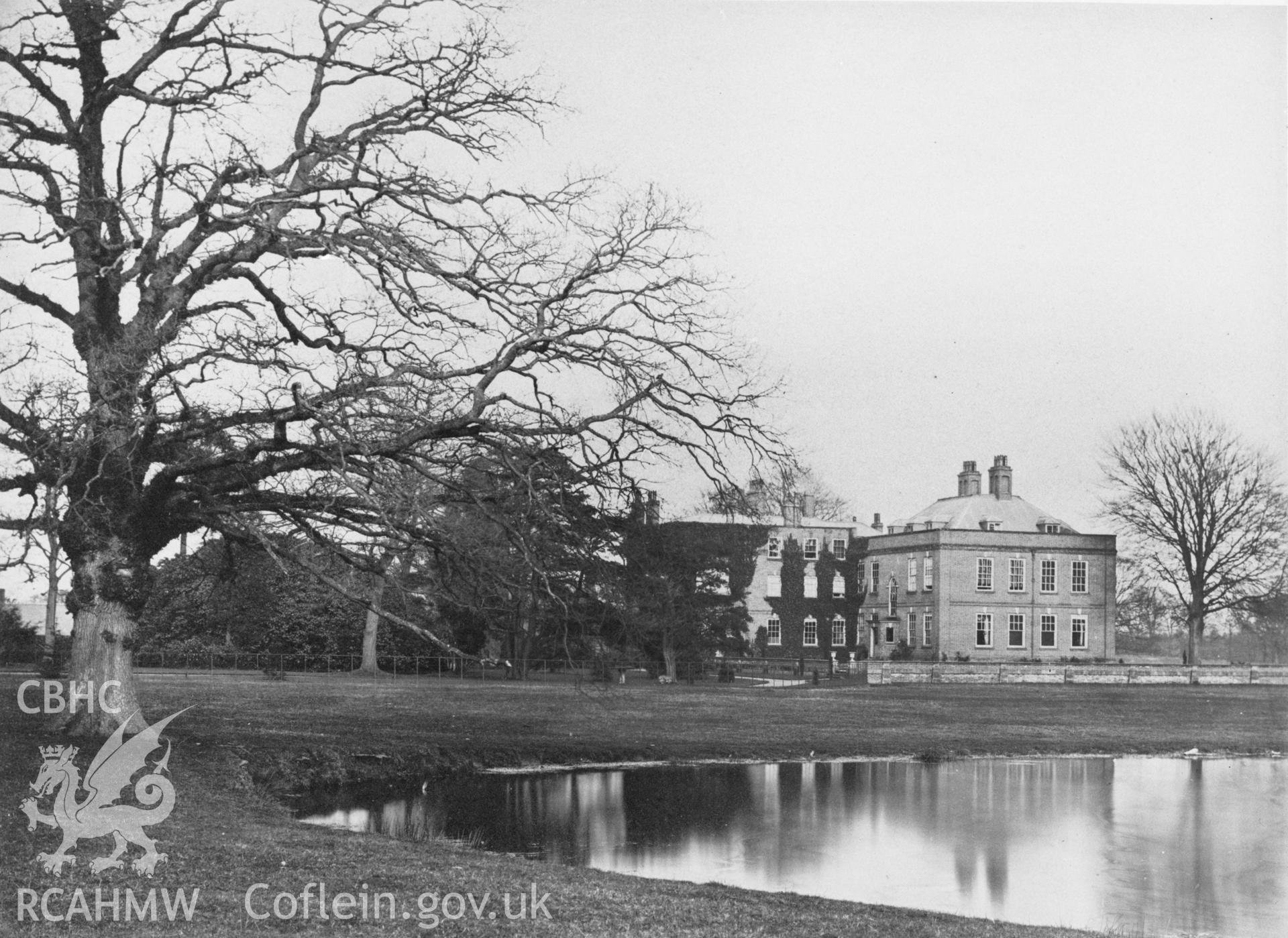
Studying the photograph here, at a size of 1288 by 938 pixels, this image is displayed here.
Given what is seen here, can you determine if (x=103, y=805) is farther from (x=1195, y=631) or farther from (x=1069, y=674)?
(x=1195, y=631)

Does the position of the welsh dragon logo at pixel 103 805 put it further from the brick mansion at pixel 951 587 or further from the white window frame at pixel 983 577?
the white window frame at pixel 983 577

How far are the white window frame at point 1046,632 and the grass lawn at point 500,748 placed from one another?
741 inches

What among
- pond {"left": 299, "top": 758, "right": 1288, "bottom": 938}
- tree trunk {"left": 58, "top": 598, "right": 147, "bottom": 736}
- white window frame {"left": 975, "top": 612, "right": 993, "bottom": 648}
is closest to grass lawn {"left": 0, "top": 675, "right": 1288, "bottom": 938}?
tree trunk {"left": 58, "top": 598, "right": 147, "bottom": 736}

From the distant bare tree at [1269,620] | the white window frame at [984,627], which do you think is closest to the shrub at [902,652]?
the white window frame at [984,627]

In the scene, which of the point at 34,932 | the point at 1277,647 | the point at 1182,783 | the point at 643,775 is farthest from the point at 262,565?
the point at 1277,647

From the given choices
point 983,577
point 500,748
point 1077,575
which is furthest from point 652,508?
point 1077,575

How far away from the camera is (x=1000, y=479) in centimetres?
7675

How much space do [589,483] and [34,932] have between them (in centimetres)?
903

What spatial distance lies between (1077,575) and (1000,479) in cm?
703

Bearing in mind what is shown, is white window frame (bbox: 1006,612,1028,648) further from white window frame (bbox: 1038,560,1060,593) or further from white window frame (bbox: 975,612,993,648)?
white window frame (bbox: 1038,560,1060,593)

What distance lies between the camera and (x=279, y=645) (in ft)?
158

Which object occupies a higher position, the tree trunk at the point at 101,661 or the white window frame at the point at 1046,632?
the tree trunk at the point at 101,661

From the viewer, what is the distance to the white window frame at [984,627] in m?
72.4

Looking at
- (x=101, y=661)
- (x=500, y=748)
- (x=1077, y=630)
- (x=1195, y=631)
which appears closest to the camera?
(x=101, y=661)
